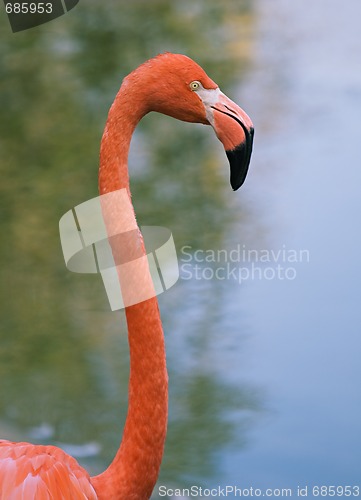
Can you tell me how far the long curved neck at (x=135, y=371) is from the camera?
5.54ft

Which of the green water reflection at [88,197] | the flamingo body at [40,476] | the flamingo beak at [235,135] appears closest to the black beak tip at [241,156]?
the flamingo beak at [235,135]

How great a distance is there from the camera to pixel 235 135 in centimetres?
167

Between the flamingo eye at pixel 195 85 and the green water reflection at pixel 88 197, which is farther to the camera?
the green water reflection at pixel 88 197

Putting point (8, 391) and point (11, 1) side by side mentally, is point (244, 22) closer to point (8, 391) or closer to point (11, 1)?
point (11, 1)

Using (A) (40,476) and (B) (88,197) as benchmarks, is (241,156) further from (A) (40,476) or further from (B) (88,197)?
(B) (88,197)

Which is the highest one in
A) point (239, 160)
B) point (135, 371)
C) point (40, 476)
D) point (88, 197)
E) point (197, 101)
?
point (88, 197)

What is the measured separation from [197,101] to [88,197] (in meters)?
2.77

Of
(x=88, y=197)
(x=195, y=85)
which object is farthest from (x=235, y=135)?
(x=88, y=197)

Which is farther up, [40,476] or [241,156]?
[241,156]

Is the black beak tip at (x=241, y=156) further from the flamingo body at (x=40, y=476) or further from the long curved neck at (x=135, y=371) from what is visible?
the flamingo body at (x=40, y=476)

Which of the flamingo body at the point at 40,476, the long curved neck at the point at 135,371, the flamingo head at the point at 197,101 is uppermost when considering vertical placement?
the flamingo head at the point at 197,101

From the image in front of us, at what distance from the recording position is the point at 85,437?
3.49 metres

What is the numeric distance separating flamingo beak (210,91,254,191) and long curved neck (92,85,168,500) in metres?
0.17

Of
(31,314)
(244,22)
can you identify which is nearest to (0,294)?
(31,314)
